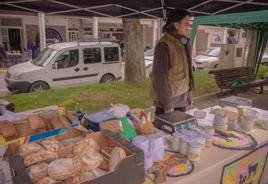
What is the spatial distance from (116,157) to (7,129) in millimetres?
860

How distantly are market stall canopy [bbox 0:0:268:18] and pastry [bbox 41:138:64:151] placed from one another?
1963 millimetres

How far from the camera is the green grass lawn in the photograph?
18.4 feet

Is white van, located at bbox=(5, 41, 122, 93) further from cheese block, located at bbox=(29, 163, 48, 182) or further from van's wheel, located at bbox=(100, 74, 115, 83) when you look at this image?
cheese block, located at bbox=(29, 163, 48, 182)

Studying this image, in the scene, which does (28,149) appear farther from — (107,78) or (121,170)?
(107,78)

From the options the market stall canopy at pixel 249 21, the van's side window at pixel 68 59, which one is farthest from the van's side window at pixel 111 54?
the market stall canopy at pixel 249 21

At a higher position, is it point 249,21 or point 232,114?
point 249,21

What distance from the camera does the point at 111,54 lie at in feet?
30.0

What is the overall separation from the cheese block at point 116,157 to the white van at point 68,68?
6.95m

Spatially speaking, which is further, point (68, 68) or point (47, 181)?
point (68, 68)

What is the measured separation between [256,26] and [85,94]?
7.02 metres

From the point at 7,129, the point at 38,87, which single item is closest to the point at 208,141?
the point at 7,129

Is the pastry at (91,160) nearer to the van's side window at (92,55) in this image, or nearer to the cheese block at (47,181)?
the cheese block at (47,181)

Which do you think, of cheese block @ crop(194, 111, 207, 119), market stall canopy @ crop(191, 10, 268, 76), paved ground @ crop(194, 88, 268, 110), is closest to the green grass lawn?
paved ground @ crop(194, 88, 268, 110)

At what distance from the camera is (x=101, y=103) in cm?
584
